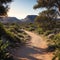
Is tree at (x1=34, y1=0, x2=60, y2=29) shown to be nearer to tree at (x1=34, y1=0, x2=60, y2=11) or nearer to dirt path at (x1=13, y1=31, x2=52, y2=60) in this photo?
tree at (x1=34, y1=0, x2=60, y2=11)

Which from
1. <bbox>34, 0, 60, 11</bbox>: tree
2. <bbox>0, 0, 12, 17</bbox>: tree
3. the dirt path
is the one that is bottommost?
the dirt path

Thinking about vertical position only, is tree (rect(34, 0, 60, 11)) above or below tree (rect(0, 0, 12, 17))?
above

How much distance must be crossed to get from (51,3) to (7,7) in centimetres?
918

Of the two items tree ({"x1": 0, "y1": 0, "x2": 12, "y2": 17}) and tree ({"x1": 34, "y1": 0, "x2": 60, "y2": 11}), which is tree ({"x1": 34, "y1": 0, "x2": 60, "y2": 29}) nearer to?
tree ({"x1": 34, "y1": 0, "x2": 60, "y2": 11})

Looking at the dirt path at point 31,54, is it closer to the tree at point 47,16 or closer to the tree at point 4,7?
the tree at point 4,7

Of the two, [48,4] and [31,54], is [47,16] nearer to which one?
[48,4]

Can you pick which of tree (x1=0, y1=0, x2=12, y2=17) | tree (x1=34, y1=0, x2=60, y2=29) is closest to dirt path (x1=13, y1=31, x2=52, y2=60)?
tree (x1=0, y1=0, x2=12, y2=17)

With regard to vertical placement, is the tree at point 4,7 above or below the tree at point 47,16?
below

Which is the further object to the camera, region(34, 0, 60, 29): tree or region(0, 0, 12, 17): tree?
region(34, 0, 60, 29): tree

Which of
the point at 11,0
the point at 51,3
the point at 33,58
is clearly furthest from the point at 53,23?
the point at 33,58

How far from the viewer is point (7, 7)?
24859 mm

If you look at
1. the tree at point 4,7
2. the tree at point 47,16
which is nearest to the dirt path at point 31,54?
the tree at point 4,7

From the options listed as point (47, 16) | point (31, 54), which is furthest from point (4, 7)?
point (47, 16)

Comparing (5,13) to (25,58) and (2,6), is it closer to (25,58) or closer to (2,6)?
(2,6)
